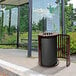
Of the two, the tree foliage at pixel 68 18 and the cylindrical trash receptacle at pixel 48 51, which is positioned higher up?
the tree foliage at pixel 68 18

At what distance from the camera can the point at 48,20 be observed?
13.9 metres

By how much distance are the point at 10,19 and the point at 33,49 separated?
224 inches

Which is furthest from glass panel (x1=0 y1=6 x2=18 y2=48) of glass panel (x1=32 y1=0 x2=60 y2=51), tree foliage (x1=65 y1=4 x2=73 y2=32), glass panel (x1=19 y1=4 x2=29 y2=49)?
glass panel (x1=32 y1=0 x2=60 y2=51)

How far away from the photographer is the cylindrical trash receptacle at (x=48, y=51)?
9.92 m

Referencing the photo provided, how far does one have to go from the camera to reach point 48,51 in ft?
32.5

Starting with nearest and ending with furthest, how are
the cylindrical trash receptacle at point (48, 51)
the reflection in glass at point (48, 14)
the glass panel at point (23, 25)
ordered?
the cylindrical trash receptacle at point (48, 51) → the reflection in glass at point (48, 14) → the glass panel at point (23, 25)

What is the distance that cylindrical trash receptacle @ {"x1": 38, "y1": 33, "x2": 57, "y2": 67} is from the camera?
9.92 metres

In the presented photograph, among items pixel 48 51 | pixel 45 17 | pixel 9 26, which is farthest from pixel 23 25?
pixel 48 51

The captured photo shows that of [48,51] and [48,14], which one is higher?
[48,14]

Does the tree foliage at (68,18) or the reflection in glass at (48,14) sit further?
the tree foliage at (68,18)

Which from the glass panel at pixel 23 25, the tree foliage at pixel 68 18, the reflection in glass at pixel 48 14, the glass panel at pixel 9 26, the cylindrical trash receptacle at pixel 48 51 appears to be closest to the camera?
the cylindrical trash receptacle at pixel 48 51

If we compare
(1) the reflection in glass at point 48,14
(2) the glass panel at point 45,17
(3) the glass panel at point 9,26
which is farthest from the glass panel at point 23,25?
(1) the reflection in glass at point 48,14

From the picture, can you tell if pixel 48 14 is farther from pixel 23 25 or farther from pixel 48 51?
pixel 23 25

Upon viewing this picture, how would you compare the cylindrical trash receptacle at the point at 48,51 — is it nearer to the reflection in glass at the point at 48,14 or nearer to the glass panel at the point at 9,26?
the reflection in glass at the point at 48,14
